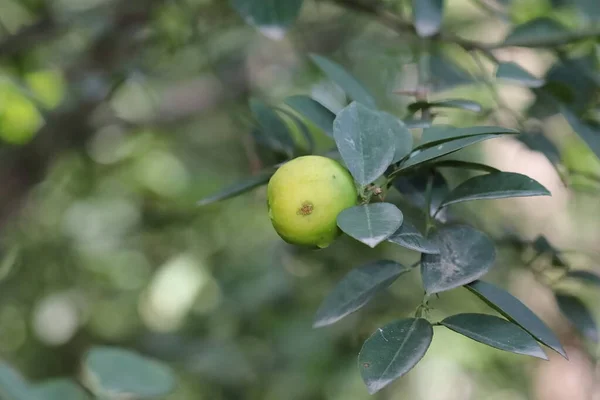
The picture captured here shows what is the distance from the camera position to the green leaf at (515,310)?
1.52ft

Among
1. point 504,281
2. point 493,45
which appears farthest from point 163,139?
point 493,45

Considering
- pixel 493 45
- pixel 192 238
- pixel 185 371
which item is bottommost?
pixel 185 371

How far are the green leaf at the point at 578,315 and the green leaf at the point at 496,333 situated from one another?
30cm

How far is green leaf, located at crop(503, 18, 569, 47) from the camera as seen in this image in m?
0.75

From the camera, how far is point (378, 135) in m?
0.48

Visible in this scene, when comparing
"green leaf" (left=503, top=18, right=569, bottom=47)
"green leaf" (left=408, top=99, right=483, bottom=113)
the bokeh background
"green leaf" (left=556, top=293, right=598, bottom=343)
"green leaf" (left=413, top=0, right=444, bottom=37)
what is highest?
"green leaf" (left=413, top=0, right=444, bottom=37)

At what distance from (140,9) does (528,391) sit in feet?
4.94

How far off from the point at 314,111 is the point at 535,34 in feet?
1.07

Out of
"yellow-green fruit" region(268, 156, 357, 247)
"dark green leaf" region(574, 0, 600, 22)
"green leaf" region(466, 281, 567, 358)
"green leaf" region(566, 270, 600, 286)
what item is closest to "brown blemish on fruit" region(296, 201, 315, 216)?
"yellow-green fruit" region(268, 156, 357, 247)

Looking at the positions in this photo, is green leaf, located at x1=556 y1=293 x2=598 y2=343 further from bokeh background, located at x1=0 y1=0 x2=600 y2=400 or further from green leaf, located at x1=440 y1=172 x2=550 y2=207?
bokeh background, located at x1=0 y1=0 x2=600 y2=400

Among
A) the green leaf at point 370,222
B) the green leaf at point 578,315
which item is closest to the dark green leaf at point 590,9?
the green leaf at point 578,315

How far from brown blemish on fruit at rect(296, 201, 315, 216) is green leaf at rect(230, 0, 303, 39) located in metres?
0.34

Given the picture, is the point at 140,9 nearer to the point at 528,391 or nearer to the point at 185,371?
the point at 185,371

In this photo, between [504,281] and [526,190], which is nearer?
[526,190]
